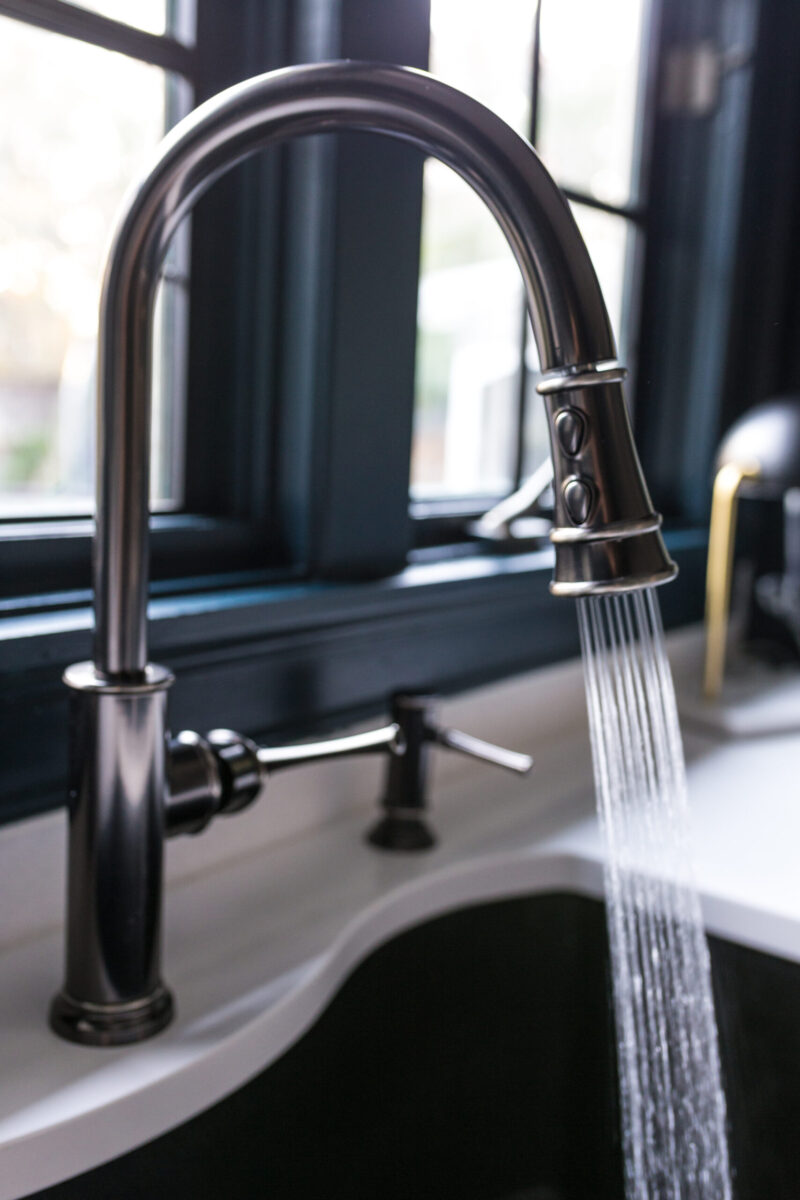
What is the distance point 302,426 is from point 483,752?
28 cm

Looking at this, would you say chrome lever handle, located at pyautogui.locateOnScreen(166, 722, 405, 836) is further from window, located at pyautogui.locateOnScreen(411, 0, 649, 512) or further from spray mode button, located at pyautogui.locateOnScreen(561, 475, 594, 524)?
window, located at pyautogui.locateOnScreen(411, 0, 649, 512)

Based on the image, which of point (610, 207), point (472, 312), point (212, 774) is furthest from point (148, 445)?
point (610, 207)

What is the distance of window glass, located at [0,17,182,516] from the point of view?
0.73 m

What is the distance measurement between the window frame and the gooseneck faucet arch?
206mm

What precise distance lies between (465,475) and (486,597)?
10.8 inches

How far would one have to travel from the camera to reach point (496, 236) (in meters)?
1.20

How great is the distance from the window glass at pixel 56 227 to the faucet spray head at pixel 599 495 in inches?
15.7

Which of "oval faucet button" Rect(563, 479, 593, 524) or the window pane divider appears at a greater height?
the window pane divider

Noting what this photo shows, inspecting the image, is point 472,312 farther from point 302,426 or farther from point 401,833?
point 401,833

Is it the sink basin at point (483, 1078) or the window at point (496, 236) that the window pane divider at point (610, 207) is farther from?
the sink basin at point (483, 1078)

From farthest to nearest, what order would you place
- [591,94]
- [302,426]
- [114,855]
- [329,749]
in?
[591,94] < [302,426] < [329,749] < [114,855]

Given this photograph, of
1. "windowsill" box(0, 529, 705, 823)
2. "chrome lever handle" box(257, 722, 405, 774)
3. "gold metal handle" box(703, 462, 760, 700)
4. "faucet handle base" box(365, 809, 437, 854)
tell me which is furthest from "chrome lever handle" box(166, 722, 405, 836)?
"gold metal handle" box(703, 462, 760, 700)

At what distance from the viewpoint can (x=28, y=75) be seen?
72 centimetres

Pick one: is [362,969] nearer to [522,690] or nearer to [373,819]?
[373,819]
